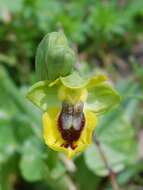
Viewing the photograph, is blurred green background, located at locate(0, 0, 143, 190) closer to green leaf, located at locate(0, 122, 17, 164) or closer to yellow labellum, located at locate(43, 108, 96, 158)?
green leaf, located at locate(0, 122, 17, 164)

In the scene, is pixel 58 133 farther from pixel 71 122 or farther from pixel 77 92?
pixel 77 92

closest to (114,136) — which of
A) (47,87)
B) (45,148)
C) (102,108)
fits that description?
(45,148)

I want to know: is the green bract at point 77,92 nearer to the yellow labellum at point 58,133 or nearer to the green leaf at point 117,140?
the yellow labellum at point 58,133

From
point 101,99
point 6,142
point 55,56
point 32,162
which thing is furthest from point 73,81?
point 6,142

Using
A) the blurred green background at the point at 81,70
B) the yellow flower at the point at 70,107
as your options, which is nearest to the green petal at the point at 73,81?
the yellow flower at the point at 70,107

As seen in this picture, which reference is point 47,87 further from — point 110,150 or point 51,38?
point 110,150

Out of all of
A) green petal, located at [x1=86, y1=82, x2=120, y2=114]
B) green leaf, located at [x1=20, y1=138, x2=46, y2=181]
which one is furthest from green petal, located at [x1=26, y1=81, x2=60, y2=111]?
green leaf, located at [x1=20, y1=138, x2=46, y2=181]
